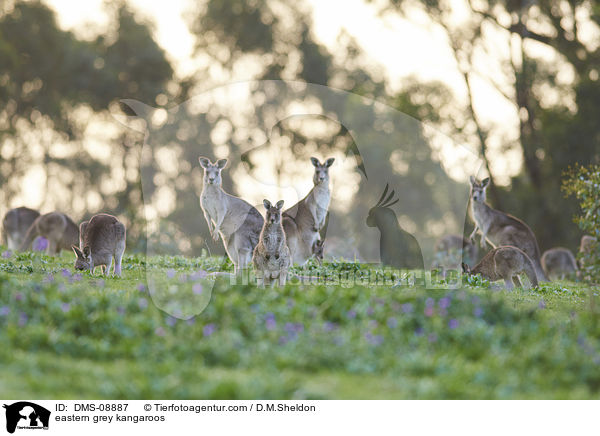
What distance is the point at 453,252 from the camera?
759 inches

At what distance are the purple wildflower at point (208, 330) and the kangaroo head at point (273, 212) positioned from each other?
2.55 m

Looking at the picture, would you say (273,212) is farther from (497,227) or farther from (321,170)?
(497,227)

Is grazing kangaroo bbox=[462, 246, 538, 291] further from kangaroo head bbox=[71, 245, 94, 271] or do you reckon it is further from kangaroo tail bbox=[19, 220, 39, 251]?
kangaroo tail bbox=[19, 220, 39, 251]

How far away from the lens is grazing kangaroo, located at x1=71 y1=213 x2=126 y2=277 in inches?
476

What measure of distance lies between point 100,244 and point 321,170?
412 cm

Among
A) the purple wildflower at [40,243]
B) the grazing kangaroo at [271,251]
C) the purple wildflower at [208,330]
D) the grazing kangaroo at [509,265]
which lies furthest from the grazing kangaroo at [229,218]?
the purple wildflower at [40,243]

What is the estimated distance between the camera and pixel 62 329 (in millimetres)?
7977

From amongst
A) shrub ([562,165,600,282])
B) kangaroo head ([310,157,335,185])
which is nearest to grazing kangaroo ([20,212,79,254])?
kangaroo head ([310,157,335,185])

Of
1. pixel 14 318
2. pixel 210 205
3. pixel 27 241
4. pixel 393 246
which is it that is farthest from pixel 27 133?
pixel 14 318

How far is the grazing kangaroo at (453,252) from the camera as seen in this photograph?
60.3 ft

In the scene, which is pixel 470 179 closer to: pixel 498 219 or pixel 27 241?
pixel 498 219

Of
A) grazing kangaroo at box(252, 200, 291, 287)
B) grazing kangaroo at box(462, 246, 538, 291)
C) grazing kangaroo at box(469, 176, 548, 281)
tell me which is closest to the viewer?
grazing kangaroo at box(252, 200, 291, 287)
